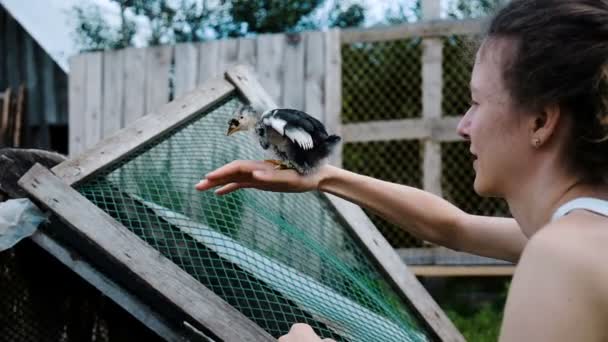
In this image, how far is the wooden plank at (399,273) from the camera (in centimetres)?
238

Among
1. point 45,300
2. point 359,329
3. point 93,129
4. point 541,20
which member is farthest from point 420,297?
point 93,129

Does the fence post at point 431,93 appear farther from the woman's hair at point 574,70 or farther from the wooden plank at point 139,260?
the woman's hair at point 574,70

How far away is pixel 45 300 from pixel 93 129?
3364 millimetres

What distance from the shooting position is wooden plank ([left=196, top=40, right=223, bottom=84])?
527 cm

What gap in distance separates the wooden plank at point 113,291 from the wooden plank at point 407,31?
131 inches

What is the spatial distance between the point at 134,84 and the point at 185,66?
18.3 inches

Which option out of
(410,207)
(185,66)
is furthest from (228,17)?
(410,207)

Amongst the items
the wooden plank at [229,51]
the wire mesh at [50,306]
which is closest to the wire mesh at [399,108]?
the wooden plank at [229,51]

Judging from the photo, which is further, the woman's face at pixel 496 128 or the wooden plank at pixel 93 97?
the wooden plank at pixel 93 97

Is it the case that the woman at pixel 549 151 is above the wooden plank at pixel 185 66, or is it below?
above

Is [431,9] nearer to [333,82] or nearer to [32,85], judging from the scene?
[333,82]

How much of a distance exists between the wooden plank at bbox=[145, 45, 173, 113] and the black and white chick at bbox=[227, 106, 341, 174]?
3277mm

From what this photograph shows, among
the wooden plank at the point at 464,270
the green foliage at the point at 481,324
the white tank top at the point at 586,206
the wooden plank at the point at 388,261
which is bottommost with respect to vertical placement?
the green foliage at the point at 481,324

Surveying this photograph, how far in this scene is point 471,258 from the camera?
4.70m
